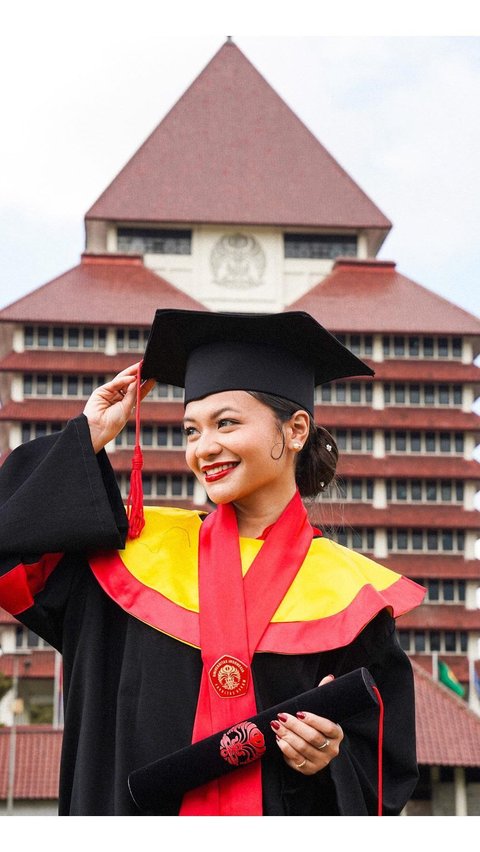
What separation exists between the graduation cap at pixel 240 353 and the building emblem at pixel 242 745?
698 mm

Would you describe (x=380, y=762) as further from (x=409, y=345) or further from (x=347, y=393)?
(x=409, y=345)

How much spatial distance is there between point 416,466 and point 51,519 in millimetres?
50707

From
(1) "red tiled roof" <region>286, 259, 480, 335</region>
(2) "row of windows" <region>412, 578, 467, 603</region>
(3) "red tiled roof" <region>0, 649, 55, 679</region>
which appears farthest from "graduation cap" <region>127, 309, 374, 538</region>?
(2) "row of windows" <region>412, 578, 467, 603</region>

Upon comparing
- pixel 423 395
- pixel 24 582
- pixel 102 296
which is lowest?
pixel 423 395

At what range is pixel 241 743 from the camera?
323 cm

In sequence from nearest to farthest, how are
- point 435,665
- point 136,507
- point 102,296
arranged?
1. point 136,507
2. point 435,665
3. point 102,296

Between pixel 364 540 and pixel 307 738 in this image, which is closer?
pixel 307 738

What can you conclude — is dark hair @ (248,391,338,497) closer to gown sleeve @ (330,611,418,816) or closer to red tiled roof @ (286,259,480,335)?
gown sleeve @ (330,611,418,816)

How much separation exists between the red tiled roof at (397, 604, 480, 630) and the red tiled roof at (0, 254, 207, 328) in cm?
1562

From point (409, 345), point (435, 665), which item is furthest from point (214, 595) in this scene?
point (409, 345)

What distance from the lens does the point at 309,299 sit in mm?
54938

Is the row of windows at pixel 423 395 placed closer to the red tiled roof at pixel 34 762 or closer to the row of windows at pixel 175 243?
the row of windows at pixel 175 243

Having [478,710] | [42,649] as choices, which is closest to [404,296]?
[478,710]

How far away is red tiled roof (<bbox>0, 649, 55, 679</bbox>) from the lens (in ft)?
160
